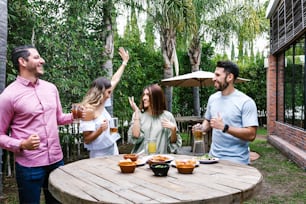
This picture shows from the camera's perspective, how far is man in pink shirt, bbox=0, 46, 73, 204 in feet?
7.58

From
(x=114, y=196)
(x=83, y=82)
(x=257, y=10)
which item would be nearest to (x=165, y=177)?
(x=114, y=196)

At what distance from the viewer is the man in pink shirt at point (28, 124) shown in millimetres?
2311

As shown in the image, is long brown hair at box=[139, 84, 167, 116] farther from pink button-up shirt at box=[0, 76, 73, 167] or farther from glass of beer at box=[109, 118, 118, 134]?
pink button-up shirt at box=[0, 76, 73, 167]

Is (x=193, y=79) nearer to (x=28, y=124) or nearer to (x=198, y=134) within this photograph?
(x=198, y=134)

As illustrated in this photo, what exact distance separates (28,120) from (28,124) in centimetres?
3

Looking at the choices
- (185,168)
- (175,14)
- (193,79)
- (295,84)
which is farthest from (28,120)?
(295,84)

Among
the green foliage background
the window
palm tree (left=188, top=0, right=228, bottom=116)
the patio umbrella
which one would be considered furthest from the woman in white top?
palm tree (left=188, top=0, right=228, bottom=116)

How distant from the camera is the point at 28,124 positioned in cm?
237

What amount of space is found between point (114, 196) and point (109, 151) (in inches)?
51.2

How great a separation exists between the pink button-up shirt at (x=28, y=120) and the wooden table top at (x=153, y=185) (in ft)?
0.60

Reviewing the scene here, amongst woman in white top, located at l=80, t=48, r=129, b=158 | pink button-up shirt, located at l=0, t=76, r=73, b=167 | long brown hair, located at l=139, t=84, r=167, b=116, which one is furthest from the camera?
long brown hair, located at l=139, t=84, r=167, b=116

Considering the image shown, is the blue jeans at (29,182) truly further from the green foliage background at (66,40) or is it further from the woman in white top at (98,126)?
the green foliage background at (66,40)

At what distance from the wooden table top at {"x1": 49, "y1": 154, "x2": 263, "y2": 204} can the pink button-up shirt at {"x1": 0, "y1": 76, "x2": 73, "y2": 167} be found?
0.18 meters

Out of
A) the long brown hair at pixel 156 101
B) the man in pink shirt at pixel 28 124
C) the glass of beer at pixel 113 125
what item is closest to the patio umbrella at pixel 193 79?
the long brown hair at pixel 156 101
